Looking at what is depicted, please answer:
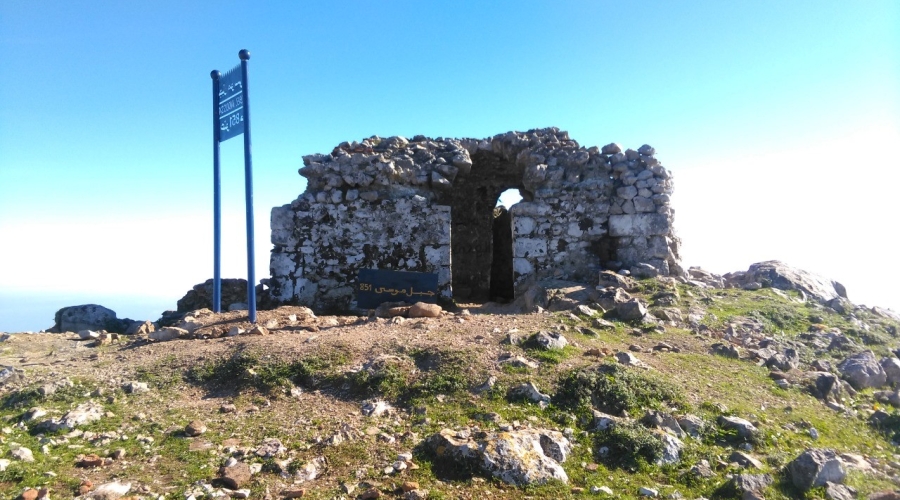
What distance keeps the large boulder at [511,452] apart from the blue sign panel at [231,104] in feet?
19.8

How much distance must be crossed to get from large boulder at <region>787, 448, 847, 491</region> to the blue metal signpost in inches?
261

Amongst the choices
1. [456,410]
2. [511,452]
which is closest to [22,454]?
[456,410]

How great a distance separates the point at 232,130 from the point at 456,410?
19.2 ft

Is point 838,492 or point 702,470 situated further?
point 702,470

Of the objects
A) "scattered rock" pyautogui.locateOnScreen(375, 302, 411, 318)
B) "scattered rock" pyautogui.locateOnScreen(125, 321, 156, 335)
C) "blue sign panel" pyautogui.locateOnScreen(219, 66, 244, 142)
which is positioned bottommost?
"scattered rock" pyautogui.locateOnScreen(125, 321, 156, 335)

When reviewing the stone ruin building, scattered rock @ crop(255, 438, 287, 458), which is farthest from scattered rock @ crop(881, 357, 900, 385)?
scattered rock @ crop(255, 438, 287, 458)

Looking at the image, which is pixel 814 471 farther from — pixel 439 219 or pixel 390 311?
pixel 439 219

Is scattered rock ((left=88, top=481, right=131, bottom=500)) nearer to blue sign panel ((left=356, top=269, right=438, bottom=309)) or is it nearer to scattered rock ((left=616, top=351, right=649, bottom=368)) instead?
scattered rock ((left=616, top=351, right=649, bottom=368))

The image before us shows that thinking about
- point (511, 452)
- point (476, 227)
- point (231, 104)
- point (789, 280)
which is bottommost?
point (511, 452)

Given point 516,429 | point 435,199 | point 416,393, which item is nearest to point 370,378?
point 416,393

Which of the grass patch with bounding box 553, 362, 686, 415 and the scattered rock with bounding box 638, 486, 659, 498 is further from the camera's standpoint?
the grass patch with bounding box 553, 362, 686, 415

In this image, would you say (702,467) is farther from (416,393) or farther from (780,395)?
(416,393)

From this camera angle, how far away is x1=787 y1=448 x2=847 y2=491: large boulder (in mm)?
4020

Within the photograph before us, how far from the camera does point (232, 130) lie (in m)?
8.56
